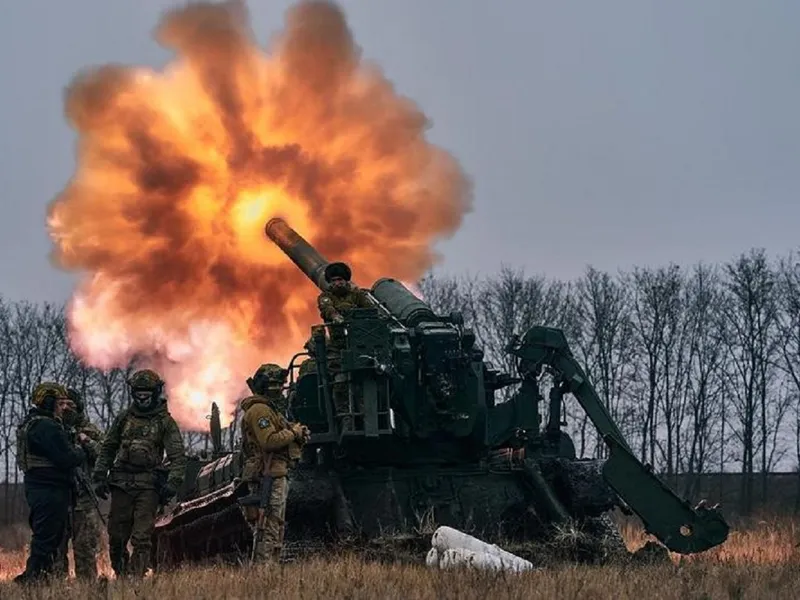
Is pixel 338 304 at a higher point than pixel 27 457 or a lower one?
higher

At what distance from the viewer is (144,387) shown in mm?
13820

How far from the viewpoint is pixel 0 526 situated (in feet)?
157

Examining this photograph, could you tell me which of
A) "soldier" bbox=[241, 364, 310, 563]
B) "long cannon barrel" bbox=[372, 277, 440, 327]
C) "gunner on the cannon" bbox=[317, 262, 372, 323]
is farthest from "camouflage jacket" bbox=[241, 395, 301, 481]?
"long cannon barrel" bbox=[372, 277, 440, 327]

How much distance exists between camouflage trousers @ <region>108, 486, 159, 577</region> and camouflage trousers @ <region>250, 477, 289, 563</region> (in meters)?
1.20

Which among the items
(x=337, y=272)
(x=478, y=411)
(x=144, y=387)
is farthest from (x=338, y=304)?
(x=144, y=387)

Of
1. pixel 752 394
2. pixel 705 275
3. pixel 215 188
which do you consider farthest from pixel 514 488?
pixel 705 275

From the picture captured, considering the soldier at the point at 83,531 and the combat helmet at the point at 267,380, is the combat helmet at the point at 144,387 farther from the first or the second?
the combat helmet at the point at 267,380

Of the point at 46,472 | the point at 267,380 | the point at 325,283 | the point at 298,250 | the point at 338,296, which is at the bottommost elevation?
the point at 46,472

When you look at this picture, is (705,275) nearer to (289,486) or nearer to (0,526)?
(0,526)

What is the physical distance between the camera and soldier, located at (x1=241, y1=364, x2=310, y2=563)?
13.2m

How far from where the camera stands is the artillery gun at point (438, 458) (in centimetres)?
1467

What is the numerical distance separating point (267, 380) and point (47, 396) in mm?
2247

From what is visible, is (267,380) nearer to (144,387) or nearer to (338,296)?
(144,387)

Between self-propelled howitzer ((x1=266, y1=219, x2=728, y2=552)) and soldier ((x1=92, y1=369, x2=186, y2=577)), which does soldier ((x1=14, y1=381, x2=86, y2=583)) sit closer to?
soldier ((x1=92, y1=369, x2=186, y2=577))
